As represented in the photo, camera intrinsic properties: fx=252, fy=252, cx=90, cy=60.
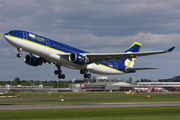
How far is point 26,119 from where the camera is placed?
94.0ft

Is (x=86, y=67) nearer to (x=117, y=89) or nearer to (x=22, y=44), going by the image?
(x=22, y=44)

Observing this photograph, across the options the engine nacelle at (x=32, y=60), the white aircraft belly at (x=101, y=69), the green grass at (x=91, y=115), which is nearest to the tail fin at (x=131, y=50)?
the white aircraft belly at (x=101, y=69)

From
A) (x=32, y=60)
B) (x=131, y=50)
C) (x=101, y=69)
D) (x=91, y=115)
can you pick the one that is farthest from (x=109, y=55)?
(x=91, y=115)

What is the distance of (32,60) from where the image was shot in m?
50.2

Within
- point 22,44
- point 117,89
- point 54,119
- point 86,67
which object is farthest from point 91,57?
point 117,89

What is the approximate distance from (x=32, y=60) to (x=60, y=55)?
781 centimetres

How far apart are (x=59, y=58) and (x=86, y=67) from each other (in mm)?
8026

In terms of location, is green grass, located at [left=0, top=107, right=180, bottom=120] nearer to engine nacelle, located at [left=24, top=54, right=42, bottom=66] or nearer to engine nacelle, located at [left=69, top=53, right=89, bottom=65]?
engine nacelle, located at [left=69, top=53, right=89, bottom=65]

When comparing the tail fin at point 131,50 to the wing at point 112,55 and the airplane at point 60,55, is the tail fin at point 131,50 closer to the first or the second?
the airplane at point 60,55

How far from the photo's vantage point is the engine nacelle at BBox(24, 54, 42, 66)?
1976 inches

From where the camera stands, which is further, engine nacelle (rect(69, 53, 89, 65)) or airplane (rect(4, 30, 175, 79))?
engine nacelle (rect(69, 53, 89, 65))

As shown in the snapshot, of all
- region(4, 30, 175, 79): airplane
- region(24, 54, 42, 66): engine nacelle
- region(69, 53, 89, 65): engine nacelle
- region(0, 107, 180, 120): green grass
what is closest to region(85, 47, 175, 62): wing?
region(4, 30, 175, 79): airplane

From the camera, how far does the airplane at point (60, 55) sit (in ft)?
135

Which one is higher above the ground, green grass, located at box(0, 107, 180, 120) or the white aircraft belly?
the white aircraft belly
